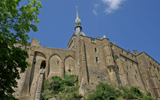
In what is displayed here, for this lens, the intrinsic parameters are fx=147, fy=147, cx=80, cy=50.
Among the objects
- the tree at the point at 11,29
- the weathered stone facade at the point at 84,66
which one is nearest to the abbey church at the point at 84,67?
the weathered stone facade at the point at 84,66

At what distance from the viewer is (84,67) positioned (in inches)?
1118

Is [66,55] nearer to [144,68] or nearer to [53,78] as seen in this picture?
[53,78]

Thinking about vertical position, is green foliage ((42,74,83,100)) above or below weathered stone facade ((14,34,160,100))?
below

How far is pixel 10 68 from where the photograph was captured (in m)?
9.87

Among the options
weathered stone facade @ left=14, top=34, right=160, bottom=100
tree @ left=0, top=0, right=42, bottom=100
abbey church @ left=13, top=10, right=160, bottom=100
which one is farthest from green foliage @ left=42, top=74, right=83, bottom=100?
tree @ left=0, top=0, right=42, bottom=100

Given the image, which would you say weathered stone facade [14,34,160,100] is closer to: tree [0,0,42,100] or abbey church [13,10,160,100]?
abbey church [13,10,160,100]

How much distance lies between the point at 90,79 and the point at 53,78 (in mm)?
7016

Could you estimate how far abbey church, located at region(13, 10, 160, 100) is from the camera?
25.8 meters

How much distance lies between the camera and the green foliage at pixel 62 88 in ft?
74.9

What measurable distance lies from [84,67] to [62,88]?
5.83 metres

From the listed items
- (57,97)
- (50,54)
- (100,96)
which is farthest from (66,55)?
(100,96)

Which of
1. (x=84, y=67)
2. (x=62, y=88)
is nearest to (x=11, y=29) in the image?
(x=62, y=88)

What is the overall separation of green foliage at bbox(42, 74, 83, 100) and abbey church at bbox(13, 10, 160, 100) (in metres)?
1.02

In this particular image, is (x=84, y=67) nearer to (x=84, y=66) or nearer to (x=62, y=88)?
(x=84, y=66)
